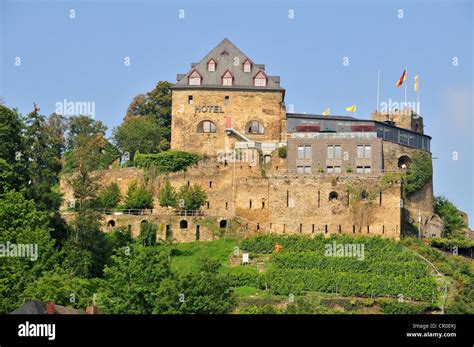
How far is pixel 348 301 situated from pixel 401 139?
Result: 19.2m

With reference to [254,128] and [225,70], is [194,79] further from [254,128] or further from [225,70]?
[254,128]

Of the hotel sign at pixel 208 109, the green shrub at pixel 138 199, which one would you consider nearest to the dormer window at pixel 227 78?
the hotel sign at pixel 208 109

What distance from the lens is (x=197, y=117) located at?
7406 centimetres

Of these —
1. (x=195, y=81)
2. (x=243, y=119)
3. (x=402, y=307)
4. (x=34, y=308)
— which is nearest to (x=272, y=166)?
→ (x=243, y=119)

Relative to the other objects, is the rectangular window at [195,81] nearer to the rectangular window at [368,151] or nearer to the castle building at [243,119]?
the castle building at [243,119]

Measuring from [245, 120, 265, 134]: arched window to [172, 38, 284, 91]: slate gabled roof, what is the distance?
2.51m

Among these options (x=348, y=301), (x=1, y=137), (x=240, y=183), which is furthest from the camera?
(x=240, y=183)

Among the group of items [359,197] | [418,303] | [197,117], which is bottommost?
[418,303]

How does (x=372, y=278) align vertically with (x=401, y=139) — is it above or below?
below

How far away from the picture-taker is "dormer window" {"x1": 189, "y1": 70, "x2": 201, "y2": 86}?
2950 inches

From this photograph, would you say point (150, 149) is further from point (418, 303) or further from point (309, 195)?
point (418, 303)

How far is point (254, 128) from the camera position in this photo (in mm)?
74250

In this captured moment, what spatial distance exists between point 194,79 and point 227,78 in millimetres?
2223
